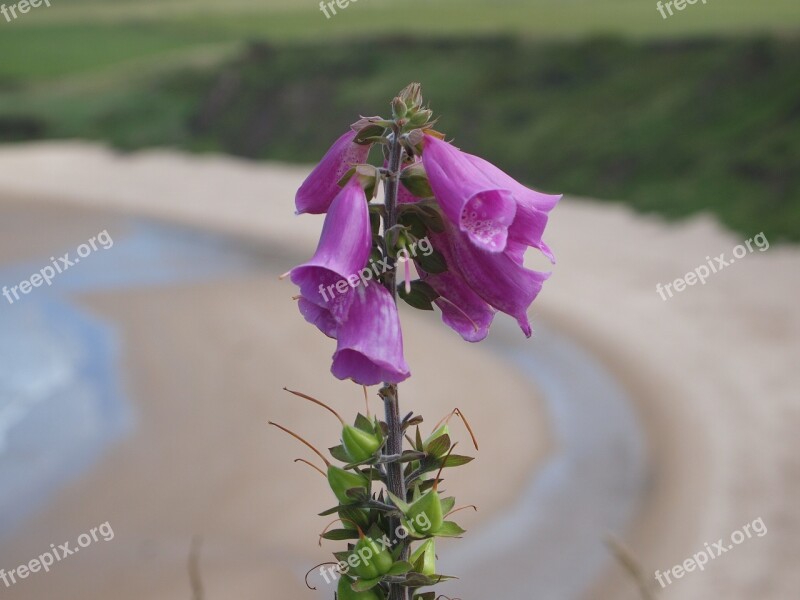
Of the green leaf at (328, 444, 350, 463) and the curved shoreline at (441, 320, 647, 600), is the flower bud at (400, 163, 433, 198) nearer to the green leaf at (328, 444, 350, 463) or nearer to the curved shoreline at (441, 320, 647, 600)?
the green leaf at (328, 444, 350, 463)

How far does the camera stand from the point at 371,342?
122cm

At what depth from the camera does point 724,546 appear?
586 cm

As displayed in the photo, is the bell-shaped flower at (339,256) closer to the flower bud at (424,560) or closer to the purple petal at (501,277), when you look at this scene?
the purple petal at (501,277)

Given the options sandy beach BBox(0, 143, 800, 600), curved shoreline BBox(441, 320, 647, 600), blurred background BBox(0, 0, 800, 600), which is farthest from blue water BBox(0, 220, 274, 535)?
curved shoreline BBox(441, 320, 647, 600)

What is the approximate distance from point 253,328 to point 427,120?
9.63m

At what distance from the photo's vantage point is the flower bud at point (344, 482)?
1.26m

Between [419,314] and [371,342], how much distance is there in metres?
9.48

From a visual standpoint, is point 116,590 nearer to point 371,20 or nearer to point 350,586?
point 350,586

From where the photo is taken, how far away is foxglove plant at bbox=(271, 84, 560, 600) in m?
1.23

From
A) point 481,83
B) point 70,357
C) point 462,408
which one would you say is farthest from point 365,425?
point 481,83

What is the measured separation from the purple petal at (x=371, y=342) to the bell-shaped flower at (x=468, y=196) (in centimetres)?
14

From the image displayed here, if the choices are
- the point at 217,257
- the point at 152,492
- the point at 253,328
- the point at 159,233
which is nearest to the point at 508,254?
the point at 152,492

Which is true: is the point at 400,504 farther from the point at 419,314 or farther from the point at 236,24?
the point at 236,24

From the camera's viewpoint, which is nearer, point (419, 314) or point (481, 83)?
point (419, 314)
